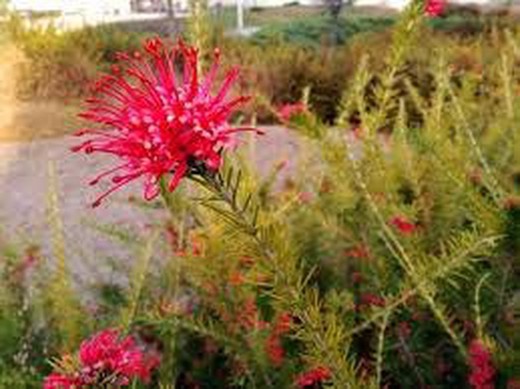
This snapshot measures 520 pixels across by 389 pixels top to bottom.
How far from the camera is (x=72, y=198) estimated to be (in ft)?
14.9

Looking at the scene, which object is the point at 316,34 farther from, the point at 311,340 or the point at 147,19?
the point at 311,340

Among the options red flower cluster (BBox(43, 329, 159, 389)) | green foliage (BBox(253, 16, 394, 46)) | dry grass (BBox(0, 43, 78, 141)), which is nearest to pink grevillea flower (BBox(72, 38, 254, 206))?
red flower cluster (BBox(43, 329, 159, 389))

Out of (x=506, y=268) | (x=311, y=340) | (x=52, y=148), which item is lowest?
(x=52, y=148)

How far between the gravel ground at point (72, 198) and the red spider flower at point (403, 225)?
132 centimetres

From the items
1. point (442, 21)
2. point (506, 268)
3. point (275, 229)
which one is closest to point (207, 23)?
point (506, 268)

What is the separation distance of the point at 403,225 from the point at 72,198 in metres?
2.99

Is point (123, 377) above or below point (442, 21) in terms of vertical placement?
above

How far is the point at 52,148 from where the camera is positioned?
580 centimetres

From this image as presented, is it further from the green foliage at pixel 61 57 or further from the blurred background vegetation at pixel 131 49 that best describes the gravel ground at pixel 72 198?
the green foliage at pixel 61 57

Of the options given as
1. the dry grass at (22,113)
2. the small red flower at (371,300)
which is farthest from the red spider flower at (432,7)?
the dry grass at (22,113)

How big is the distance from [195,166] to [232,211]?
0.07 metres

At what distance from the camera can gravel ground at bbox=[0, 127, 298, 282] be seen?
11.5ft

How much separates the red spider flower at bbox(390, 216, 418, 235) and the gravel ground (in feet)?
4.32

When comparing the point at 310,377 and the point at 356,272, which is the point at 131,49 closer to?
the point at 356,272
